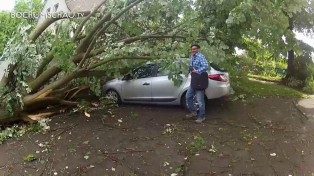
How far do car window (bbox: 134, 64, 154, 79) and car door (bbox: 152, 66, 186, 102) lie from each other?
0.99 feet

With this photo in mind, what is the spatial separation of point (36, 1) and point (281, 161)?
3998 cm

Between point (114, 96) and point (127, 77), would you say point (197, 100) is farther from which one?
point (114, 96)

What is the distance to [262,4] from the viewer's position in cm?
650

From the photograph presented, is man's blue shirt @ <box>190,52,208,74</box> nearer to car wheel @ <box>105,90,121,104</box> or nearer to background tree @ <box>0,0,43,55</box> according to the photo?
car wheel @ <box>105,90,121,104</box>

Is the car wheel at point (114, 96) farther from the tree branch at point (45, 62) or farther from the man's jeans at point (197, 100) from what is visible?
the man's jeans at point (197, 100)

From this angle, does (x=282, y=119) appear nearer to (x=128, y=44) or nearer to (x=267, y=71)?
(x=128, y=44)

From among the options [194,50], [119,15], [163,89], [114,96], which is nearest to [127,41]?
[119,15]

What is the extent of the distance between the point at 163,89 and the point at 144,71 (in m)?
0.90

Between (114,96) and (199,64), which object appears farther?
(114,96)

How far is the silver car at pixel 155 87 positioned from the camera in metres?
9.41

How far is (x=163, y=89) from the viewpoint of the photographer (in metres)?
9.85

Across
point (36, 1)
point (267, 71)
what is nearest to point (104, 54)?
point (267, 71)

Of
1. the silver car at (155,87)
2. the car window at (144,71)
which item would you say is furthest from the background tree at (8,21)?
the car window at (144,71)

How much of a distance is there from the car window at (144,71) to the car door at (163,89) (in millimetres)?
302
